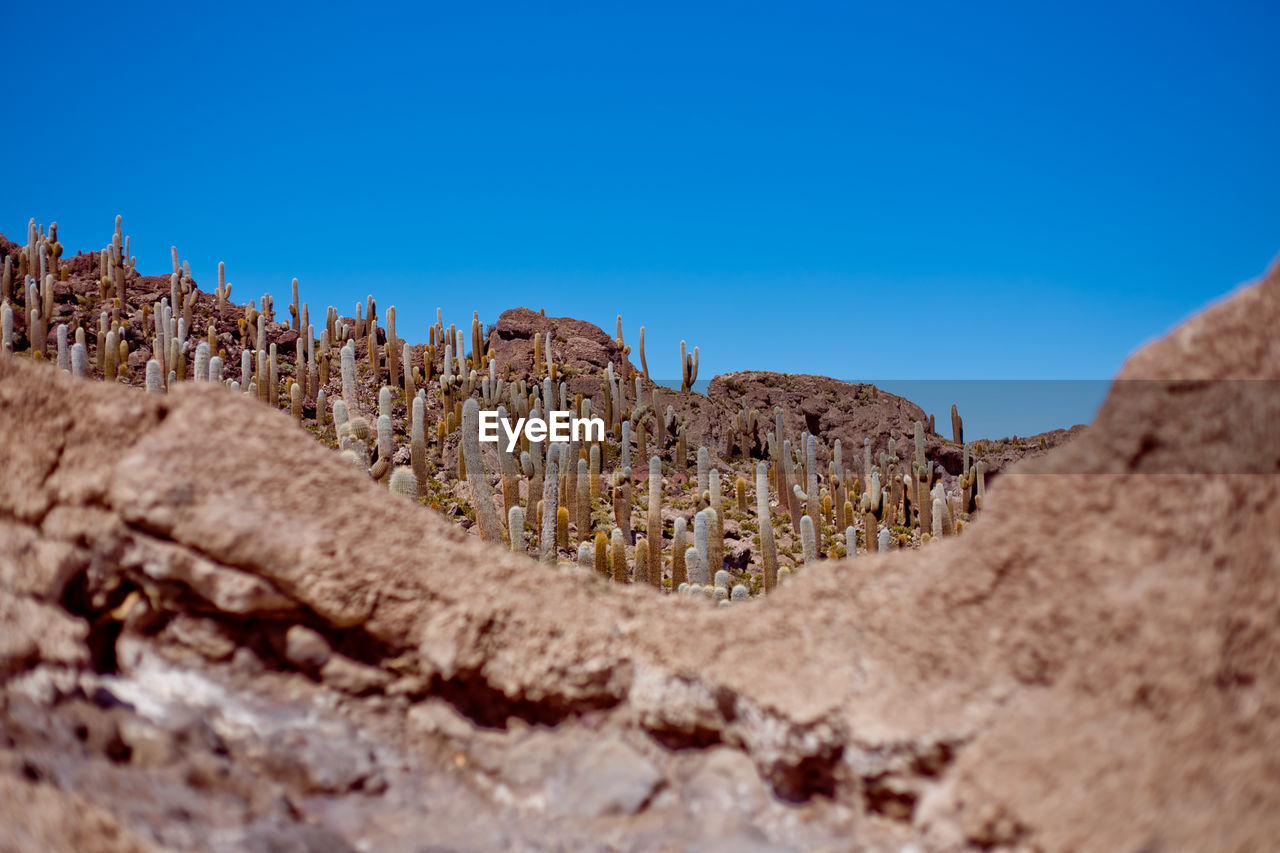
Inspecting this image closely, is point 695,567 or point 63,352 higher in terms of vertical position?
point 63,352

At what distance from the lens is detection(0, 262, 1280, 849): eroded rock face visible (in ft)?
8.23

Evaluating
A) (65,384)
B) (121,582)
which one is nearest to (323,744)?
(121,582)

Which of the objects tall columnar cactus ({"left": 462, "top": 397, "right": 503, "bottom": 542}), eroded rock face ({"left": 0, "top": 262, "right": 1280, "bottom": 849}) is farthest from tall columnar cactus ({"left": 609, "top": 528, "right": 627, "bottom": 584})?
eroded rock face ({"left": 0, "top": 262, "right": 1280, "bottom": 849})

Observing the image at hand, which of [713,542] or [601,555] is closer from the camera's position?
[601,555]

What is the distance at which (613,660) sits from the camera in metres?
3.48

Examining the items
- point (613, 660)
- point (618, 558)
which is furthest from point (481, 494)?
point (613, 660)

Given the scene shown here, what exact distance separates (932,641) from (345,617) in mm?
2117

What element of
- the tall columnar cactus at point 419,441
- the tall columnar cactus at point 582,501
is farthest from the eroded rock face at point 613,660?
the tall columnar cactus at point 419,441

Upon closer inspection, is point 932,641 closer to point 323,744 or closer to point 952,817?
point 952,817

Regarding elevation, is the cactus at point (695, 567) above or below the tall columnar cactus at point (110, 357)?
below

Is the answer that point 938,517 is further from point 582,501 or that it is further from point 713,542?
point 582,501

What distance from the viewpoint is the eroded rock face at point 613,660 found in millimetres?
2510

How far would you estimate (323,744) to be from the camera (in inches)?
127

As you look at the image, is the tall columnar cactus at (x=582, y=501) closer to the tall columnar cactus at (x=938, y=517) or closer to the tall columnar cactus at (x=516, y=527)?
the tall columnar cactus at (x=516, y=527)
